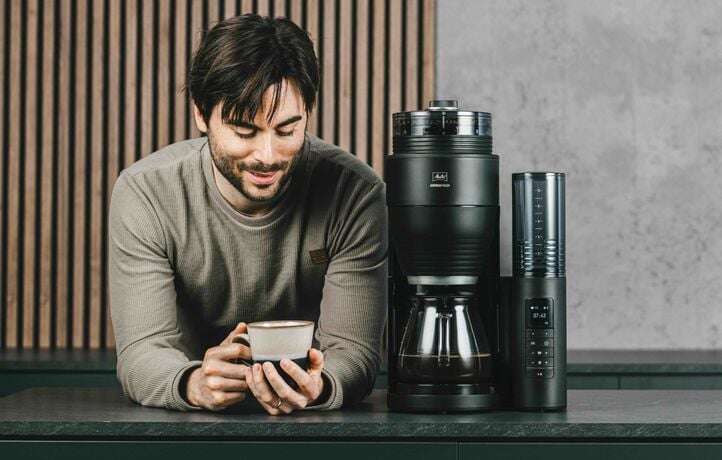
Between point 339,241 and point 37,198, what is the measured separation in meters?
2.86

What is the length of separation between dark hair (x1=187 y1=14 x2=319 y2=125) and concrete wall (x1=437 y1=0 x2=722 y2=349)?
2.59 metres

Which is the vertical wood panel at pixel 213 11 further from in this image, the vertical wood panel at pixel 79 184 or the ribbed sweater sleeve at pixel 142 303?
the ribbed sweater sleeve at pixel 142 303

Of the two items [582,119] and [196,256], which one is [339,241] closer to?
[196,256]

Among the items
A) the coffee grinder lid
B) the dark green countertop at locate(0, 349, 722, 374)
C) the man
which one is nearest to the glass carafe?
the man

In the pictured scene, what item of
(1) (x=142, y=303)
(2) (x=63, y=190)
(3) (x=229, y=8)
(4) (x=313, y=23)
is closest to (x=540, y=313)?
(1) (x=142, y=303)

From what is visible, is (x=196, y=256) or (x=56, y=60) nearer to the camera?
(x=196, y=256)

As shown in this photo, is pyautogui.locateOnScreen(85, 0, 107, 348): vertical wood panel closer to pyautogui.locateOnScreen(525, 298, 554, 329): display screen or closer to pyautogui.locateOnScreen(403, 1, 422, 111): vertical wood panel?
pyautogui.locateOnScreen(403, 1, 422, 111): vertical wood panel

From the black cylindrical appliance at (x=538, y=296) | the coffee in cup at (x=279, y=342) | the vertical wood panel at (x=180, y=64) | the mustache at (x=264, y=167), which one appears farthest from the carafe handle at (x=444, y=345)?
the vertical wood panel at (x=180, y=64)

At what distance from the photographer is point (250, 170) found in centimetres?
208

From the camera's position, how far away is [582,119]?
464 centimetres

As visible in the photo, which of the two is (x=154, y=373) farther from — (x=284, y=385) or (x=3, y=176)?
(x=3, y=176)

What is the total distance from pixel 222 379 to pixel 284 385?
0.12m

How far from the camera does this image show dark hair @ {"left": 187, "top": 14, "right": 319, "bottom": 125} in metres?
2.02

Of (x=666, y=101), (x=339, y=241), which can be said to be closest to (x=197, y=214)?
(x=339, y=241)
